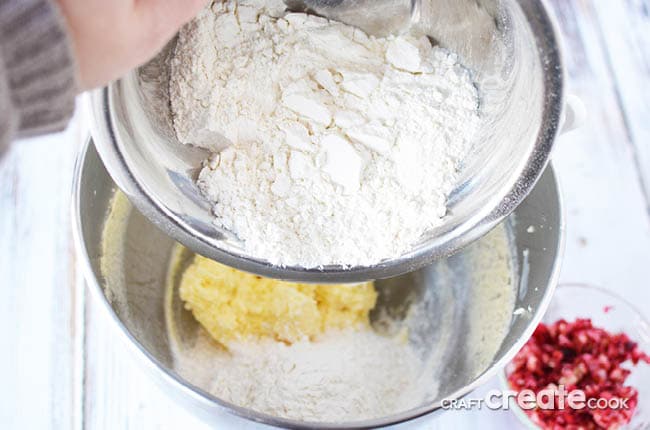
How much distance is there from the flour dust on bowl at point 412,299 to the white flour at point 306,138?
0.18m

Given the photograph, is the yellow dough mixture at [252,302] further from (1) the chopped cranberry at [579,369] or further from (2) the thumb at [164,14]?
(2) the thumb at [164,14]

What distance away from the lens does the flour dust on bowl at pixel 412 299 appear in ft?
2.89

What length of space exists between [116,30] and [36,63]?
7 cm

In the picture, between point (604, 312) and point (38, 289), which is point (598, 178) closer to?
point (604, 312)

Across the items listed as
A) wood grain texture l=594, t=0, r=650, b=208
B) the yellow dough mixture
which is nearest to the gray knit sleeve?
the yellow dough mixture

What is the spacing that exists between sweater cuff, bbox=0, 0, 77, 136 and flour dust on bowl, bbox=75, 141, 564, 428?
32cm

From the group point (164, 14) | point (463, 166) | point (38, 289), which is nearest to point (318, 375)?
point (463, 166)

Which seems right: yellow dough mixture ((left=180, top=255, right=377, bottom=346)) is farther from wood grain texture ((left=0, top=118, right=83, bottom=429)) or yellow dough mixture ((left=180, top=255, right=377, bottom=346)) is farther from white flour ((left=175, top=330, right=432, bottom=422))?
wood grain texture ((left=0, top=118, right=83, bottom=429))

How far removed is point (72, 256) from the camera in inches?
49.0

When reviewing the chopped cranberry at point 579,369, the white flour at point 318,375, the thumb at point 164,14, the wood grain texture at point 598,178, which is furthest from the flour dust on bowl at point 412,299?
the thumb at point 164,14

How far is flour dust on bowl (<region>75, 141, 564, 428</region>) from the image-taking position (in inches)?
34.7

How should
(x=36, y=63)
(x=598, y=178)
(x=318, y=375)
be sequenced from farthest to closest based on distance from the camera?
1. (x=598, y=178)
2. (x=318, y=375)
3. (x=36, y=63)

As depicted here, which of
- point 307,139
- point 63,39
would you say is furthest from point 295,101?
point 63,39

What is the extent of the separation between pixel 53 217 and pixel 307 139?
0.63m
